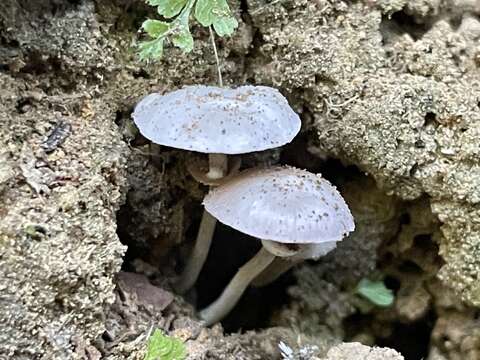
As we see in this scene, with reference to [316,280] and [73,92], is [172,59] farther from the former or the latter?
[316,280]

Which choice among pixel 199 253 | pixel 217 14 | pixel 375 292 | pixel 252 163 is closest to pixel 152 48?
pixel 217 14

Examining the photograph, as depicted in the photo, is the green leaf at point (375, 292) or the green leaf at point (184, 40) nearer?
the green leaf at point (184, 40)

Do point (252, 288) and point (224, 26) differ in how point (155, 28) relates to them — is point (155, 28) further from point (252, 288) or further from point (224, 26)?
point (252, 288)

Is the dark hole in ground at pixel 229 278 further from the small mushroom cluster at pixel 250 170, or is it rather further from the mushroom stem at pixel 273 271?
the small mushroom cluster at pixel 250 170

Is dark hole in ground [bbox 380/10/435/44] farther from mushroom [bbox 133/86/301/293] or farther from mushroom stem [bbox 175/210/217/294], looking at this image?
mushroom stem [bbox 175/210/217/294]

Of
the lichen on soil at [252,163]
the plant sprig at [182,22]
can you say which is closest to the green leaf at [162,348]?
the lichen on soil at [252,163]

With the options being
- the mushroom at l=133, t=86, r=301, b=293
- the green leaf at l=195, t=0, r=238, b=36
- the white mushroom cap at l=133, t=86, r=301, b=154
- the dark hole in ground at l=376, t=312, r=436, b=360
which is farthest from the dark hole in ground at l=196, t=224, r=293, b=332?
the green leaf at l=195, t=0, r=238, b=36

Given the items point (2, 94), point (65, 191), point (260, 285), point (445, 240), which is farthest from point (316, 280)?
point (2, 94)
